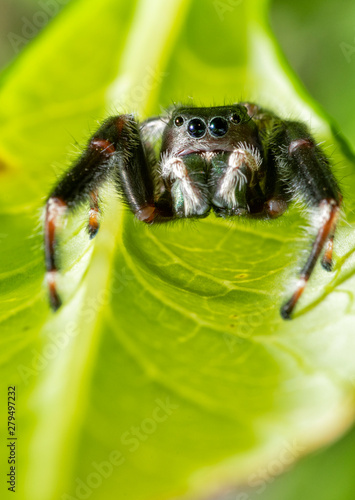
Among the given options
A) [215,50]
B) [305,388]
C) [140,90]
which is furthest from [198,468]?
[215,50]

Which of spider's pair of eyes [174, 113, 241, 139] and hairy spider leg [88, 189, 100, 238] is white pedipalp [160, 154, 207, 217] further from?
hairy spider leg [88, 189, 100, 238]

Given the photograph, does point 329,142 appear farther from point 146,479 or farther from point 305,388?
point 146,479

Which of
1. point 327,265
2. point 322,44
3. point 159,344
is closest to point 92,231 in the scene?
point 159,344

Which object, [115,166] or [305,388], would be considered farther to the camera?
[115,166]

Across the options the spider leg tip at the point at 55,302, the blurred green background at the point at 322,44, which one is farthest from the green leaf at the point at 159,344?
the blurred green background at the point at 322,44

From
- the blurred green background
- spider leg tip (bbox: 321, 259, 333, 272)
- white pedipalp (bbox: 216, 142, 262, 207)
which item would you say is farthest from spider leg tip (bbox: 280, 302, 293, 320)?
the blurred green background

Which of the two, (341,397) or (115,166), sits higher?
(115,166)

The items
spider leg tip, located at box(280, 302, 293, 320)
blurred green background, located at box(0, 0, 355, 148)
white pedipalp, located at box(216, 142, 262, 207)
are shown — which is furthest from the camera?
blurred green background, located at box(0, 0, 355, 148)

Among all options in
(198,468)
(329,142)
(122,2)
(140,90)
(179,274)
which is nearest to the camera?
(198,468)
